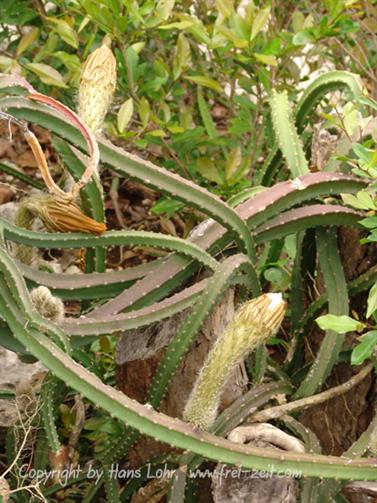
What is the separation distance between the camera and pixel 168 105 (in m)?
2.35

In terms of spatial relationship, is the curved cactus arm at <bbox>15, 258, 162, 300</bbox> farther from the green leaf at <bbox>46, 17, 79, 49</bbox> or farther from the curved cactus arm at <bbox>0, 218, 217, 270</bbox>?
the green leaf at <bbox>46, 17, 79, 49</bbox>

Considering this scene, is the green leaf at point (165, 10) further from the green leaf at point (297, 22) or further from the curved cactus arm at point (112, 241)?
the curved cactus arm at point (112, 241)

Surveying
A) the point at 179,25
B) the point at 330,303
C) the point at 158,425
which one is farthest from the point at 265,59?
the point at 158,425

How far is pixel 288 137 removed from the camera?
5.42 ft

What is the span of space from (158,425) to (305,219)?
1.56 feet

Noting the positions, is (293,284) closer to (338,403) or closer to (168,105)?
(338,403)

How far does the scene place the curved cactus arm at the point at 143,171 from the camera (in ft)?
4.57

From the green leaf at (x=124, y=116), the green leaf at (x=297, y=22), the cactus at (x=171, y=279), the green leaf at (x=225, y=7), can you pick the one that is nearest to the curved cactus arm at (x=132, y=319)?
the cactus at (x=171, y=279)

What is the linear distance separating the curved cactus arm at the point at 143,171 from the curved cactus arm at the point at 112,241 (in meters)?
0.06

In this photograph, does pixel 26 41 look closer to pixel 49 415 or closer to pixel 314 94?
pixel 314 94

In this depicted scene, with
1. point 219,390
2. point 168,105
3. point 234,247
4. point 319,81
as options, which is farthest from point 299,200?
point 168,105

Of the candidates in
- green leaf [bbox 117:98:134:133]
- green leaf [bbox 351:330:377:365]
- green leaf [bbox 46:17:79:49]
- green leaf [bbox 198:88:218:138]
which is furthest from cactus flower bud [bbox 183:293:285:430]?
green leaf [bbox 198:88:218:138]

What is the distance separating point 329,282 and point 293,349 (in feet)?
0.62

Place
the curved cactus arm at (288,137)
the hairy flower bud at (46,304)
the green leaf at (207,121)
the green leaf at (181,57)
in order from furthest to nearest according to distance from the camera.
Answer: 1. the green leaf at (207,121)
2. the green leaf at (181,57)
3. the curved cactus arm at (288,137)
4. the hairy flower bud at (46,304)
